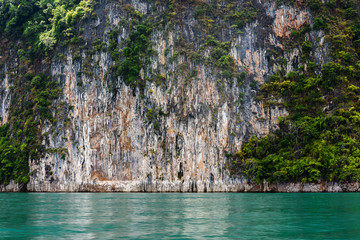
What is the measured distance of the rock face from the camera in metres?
57.2

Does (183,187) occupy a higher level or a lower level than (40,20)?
lower

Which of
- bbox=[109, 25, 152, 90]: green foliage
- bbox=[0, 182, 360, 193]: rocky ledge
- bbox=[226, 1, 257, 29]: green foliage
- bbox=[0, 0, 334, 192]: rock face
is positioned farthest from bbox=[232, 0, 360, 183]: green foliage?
bbox=[109, 25, 152, 90]: green foliage

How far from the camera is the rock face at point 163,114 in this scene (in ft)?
188

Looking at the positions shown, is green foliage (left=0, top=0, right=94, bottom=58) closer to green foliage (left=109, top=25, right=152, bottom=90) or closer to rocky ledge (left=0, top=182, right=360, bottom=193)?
green foliage (left=109, top=25, right=152, bottom=90)

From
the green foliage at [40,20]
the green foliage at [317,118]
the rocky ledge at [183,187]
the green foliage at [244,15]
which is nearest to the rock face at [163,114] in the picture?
the rocky ledge at [183,187]

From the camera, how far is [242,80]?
60.1 metres

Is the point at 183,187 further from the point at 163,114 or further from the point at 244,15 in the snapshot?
the point at 244,15

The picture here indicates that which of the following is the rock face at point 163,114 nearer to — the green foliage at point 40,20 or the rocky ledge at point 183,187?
the rocky ledge at point 183,187

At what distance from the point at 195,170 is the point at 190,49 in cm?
1870

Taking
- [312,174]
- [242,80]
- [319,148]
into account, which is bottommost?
[312,174]

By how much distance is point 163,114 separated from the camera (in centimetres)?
5972

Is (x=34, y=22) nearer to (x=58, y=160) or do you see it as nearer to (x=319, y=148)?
(x=58, y=160)

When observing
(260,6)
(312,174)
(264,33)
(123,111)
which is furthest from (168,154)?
(260,6)

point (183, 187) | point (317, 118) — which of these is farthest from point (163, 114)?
point (317, 118)
